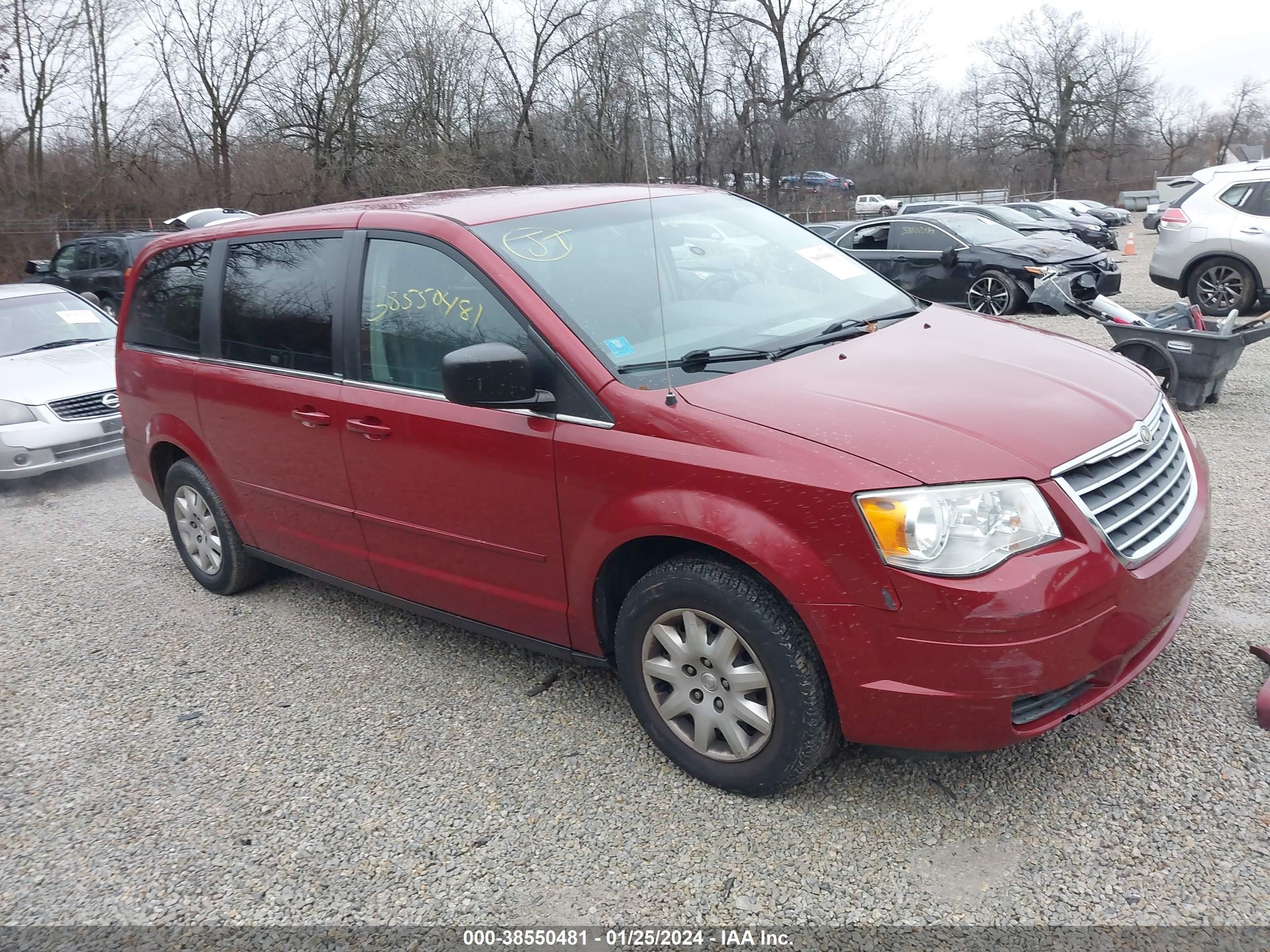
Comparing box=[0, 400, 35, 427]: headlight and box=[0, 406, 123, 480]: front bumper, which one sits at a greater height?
box=[0, 400, 35, 427]: headlight

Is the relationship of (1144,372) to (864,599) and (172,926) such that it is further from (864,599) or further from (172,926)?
(172,926)

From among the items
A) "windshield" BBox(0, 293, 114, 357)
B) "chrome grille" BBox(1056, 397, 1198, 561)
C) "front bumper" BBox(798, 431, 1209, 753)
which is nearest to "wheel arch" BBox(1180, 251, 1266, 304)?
"chrome grille" BBox(1056, 397, 1198, 561)

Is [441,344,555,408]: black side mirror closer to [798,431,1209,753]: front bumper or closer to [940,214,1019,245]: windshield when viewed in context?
[798,431,1209,753]: front bumper

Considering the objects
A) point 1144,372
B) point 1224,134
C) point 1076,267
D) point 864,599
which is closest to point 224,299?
point 864,599

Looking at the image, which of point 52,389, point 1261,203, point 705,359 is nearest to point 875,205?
point 1261,203

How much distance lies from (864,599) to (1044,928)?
0.91 m

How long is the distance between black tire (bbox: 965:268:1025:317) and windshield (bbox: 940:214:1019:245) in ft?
2.13

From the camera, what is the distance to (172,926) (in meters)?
2.64

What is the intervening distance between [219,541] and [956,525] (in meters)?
3.73

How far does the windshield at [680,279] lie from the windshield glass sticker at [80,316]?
737 cm

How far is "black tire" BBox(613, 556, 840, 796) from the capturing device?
8.65 feet

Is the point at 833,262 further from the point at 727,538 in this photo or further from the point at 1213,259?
the point at 1213,259

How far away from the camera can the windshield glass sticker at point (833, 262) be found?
12.8 ft

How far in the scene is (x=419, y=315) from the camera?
3.45 meters
